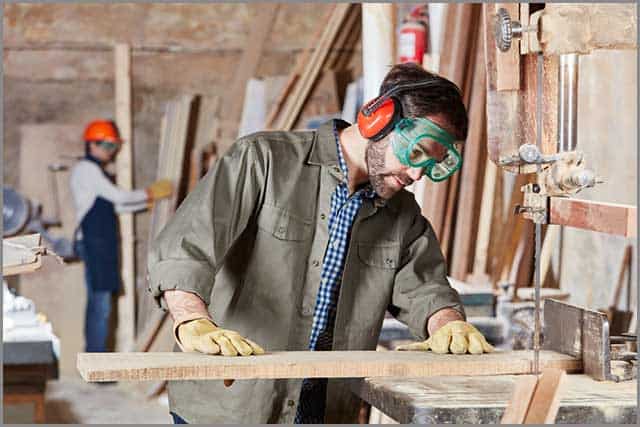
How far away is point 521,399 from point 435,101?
1152 millimetres

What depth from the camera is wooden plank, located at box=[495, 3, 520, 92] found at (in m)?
2.87

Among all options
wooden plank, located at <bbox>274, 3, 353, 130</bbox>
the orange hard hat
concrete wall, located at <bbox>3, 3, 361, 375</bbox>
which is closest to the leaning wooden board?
wooden plank, located at <bbox>274, 3, 353, 130</bbox>

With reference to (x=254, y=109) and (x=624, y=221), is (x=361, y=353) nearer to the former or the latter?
Result: (x=624, y=221)

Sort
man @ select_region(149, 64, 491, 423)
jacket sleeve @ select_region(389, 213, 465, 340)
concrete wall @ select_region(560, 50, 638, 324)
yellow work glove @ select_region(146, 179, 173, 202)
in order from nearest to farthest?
man @ select_region(149, 64, 491, 423)
jacket sleeve @ select_region(389, 213, 465, 340)
concrete wall @ select_region(560, 50, 638, 324)
yellow work glove @ select_region(146, 179, 173, 202)

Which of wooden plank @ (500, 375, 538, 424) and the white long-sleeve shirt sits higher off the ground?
the white long-sleeve shirt

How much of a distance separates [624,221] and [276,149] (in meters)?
1.09

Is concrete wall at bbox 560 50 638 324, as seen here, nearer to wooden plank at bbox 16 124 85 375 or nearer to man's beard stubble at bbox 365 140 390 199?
man's beard stubble at bbox 365 140 390 199

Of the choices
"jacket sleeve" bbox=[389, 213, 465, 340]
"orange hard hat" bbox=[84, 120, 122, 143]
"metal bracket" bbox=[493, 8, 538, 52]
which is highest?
"orange hard hat" bbox=[84, 120, 122, 143]

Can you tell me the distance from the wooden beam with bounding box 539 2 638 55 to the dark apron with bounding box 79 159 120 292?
685 centimetres

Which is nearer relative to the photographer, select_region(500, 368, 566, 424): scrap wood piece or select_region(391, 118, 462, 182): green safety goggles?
select_region(500, 368, 566, 424): scrap wood piece

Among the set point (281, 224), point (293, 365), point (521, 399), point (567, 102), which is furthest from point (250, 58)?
point (521, 399)

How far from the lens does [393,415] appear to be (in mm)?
2740

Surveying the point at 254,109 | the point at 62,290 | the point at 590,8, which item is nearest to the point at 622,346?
the point at 590,8

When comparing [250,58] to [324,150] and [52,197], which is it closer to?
[52,197]
